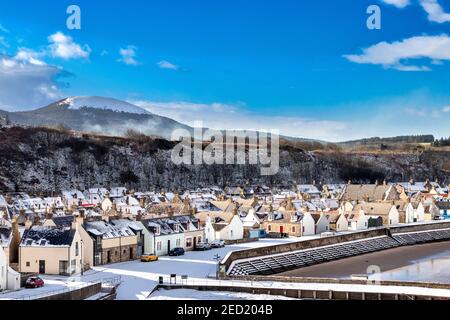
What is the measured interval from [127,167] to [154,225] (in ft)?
174

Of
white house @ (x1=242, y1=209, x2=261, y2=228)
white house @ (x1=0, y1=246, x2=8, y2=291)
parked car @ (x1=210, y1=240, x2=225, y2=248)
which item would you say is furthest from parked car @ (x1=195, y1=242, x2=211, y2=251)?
white house @ (x1=0, y1=246, x2=8, y2=291)

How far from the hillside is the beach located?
4067cm

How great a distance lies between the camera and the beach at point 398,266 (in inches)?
771

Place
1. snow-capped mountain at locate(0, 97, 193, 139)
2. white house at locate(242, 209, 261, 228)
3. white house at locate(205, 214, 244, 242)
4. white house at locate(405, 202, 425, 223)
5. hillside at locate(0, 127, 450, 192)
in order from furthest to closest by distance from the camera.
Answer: hillside at locate(0, 127, 450, 192)
white house at locate(405, 202, 425, 223)
white house at locate(242, 209, 261, 228)
white house at locate(205, 214, 244, 242)
snow-capped mountain at locate(0, 97, 193, 139)

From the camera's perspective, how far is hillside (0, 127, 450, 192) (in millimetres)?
63250

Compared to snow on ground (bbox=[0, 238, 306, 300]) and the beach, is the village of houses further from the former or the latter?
the beach

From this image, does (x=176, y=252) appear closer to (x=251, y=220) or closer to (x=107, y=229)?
(x=107, y=229)

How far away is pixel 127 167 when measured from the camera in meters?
72.9

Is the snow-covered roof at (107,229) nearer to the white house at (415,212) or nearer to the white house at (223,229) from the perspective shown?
the white house at (223,229)

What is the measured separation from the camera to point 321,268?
21.6 meters

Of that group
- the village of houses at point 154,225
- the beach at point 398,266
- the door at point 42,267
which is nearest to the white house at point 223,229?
the village of houses at point 154,225

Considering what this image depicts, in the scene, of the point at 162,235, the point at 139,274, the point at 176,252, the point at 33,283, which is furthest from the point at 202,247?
the point at 33,283
